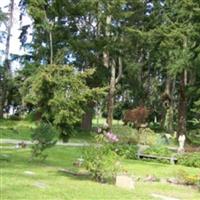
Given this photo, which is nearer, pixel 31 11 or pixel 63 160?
pixel 63 160

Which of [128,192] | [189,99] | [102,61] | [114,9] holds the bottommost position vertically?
[128,192]

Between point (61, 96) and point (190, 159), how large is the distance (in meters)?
9.07

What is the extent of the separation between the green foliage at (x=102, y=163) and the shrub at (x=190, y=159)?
10.3 meters

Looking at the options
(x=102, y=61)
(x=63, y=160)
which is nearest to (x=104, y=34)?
(x=102, y=61)

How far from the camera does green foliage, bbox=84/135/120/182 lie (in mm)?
15297

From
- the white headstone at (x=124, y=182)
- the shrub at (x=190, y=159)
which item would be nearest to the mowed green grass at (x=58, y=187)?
the white headstone at (x=124, y=182)

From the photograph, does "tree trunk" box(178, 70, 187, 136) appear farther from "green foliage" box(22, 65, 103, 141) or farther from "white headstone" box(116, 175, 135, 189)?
"white headstone" box(116, 175, 135, 189)

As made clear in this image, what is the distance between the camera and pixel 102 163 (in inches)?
602

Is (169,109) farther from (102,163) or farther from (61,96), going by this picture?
(102,163)

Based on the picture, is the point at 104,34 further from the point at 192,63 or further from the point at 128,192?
the point at 128,192

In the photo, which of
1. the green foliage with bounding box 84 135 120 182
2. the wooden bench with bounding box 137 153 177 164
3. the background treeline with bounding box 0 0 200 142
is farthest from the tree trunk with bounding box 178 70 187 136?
the green foliage with bounding box 84 135 120 182

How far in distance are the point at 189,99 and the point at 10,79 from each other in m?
17.2

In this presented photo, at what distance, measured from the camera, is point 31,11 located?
40.4m

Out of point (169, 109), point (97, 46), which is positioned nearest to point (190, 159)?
point (97, 46)
